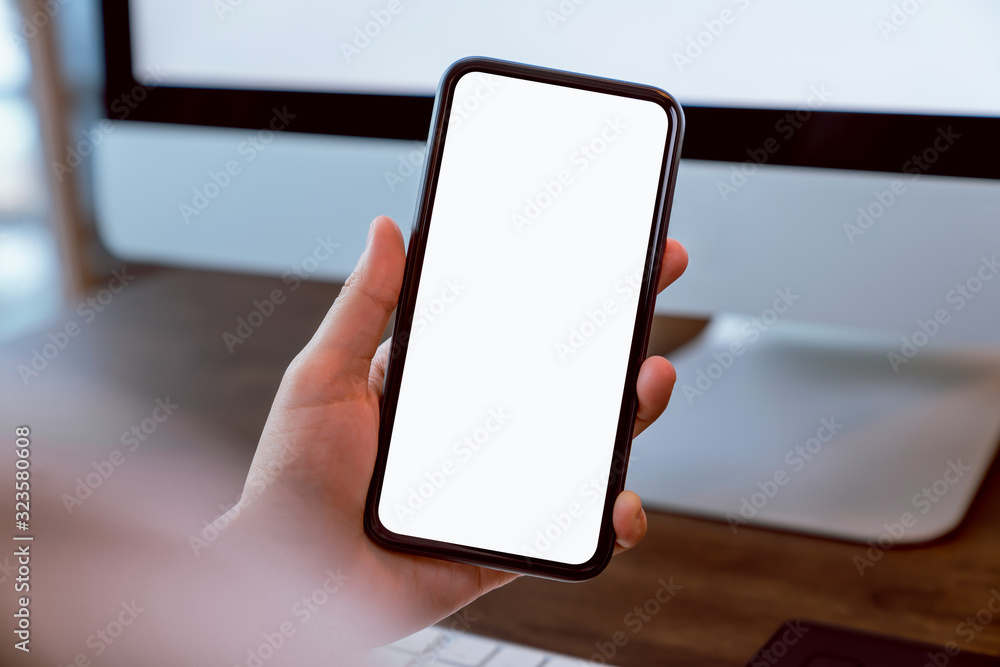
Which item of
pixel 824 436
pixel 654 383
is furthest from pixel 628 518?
pixel 824 436

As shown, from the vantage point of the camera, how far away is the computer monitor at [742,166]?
1.04 ft

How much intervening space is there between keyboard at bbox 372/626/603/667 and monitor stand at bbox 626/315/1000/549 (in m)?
0.12

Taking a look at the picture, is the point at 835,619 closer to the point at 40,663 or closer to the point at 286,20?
the point at 40,663

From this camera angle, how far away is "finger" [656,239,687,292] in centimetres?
28

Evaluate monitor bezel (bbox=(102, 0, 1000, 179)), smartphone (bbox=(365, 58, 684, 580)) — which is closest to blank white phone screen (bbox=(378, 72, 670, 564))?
smartphone (bbox=(365, 58, 684, 580))

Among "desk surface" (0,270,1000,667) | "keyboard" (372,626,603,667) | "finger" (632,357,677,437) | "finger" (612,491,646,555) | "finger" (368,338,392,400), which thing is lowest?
"desk surface" (0,270,1000,667)

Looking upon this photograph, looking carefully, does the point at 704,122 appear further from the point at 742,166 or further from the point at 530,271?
the point at 530,271

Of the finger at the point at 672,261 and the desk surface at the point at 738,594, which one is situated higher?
the finger at the point at 672,261

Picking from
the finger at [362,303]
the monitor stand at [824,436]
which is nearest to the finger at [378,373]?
the finger at [362,303]

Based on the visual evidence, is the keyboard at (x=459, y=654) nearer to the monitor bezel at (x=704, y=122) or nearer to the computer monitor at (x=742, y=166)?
the computer monitor at (x=742, y=166)

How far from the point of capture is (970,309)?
0.35 meters

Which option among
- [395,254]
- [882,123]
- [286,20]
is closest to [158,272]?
[286,20]

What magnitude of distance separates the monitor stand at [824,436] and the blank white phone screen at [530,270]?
0.11 meters

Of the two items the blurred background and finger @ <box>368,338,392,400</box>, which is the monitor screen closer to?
the blurred background
